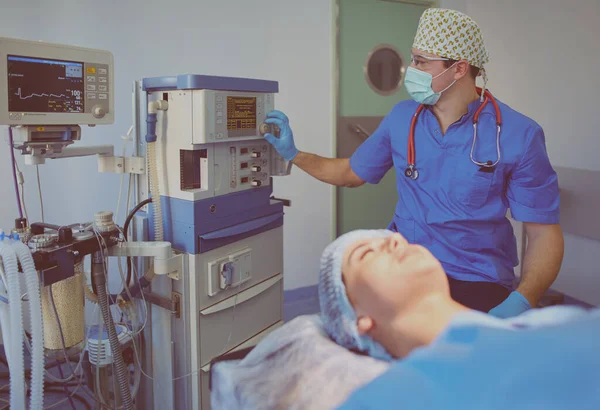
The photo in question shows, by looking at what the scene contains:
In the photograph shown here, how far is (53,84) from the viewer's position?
1571mm

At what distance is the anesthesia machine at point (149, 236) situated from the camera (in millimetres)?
1495

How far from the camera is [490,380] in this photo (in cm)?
78

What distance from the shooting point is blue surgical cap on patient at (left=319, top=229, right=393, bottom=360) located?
1.04 m

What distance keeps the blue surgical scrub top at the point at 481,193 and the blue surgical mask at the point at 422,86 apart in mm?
90

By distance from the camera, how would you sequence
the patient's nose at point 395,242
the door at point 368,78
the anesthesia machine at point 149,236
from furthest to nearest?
1. the door at point 368,78
2. the anesthesia machine at point 149,236
3. the patient's nose at point 395,242

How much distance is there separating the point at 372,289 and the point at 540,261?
0.87 m

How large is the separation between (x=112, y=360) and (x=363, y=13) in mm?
2558

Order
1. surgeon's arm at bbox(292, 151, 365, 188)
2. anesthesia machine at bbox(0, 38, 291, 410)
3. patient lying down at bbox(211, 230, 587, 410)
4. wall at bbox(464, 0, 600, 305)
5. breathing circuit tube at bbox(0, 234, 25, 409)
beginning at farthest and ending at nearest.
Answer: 1. wall at bbox(464, 0, 600, 305)
2. surgeon's arm at bbox(292, 151, 365, 188)
3. anesthesia machine at bbox(0, 38, 291, 410)
4. breathing circuit tube at bbox(0, 234, 25, 409)
5. patient lying down at bbox(211, 230, 587, 410)

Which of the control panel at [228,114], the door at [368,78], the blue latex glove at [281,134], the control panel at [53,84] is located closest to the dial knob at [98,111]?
the control panel at [53,84]

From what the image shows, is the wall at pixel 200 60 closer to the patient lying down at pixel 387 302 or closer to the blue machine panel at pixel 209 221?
the blue machine panel at pixel 209 221

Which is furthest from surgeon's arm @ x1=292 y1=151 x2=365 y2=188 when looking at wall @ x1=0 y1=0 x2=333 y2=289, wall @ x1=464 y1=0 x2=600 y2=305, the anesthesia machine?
wall @ x1=464 y1=0 x2=600 y2=305

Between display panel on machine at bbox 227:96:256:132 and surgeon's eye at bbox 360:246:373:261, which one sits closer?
surgeon's eye at bbox 360:246:373:261

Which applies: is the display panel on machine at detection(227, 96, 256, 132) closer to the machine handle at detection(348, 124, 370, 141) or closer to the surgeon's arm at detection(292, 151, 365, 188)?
the surgeon's arm at detection(292, 151, 365, 188)

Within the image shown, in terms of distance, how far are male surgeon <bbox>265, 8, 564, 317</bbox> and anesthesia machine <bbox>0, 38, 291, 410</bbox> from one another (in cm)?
58
